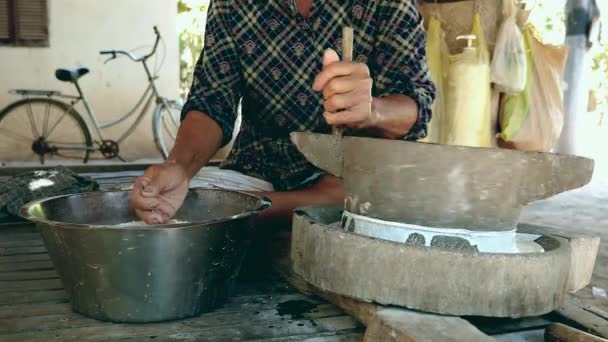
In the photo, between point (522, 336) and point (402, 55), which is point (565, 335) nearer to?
point (522, 336)

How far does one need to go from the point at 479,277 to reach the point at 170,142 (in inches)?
280

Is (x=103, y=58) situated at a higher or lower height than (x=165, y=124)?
higher

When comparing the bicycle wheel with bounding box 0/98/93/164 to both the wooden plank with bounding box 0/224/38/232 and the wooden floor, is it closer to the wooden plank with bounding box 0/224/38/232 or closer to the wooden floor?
the wooden plank with bounding box 0/224/38/232

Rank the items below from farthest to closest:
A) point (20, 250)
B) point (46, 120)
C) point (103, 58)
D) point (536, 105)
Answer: point (103, 58), point (46, 120), point (536, 105), point (20, 250)

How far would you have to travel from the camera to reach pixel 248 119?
2592 mm

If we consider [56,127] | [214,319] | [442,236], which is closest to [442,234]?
[442,236]

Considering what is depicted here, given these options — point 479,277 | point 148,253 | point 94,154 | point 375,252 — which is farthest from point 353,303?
point 94,154

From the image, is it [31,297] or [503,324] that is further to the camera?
[31,297]

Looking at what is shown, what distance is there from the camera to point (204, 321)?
4.60 ft

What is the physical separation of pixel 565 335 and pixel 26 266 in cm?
167

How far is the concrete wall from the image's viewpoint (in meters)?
7.14

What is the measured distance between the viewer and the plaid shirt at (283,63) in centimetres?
221

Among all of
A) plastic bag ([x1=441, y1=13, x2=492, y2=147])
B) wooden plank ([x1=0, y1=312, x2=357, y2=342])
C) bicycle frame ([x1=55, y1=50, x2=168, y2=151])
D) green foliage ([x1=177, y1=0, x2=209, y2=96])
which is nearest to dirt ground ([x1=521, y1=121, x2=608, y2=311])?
plastic bag ([x1=441, y1=13, x2=492, y2=147])

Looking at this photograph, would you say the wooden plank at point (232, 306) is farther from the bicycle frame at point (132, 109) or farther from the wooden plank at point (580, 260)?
the bicycle frame at point (132, 109)
